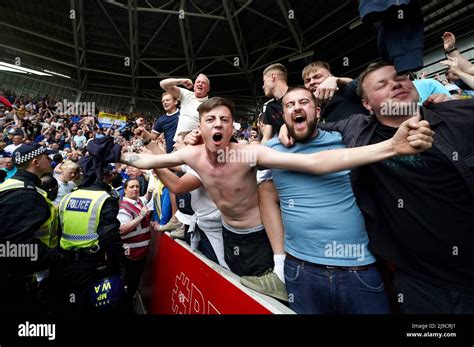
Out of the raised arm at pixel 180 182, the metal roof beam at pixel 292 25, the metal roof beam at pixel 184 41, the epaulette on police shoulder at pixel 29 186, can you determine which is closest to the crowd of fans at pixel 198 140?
the raised arm at pixel 180 182

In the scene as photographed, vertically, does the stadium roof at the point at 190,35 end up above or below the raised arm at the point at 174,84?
above

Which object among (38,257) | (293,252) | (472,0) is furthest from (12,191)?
(472,0)

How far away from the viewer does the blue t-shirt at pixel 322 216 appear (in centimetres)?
148

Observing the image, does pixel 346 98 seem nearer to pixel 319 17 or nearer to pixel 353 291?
pixel 353 291

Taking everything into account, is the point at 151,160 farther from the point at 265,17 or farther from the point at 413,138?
the point at 265,17

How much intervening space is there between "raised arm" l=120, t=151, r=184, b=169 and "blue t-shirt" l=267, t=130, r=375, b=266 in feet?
3.00

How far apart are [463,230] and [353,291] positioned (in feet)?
2.07

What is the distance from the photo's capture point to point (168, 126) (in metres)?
4.42

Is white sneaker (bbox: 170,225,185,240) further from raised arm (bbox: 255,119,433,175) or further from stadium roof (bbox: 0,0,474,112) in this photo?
stadium roof (bbox: 0,0,474,112)

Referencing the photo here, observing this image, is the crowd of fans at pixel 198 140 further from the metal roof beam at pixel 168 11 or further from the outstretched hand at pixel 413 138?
the metal roof beam at pixel 168 11

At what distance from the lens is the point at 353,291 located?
55.2 inches

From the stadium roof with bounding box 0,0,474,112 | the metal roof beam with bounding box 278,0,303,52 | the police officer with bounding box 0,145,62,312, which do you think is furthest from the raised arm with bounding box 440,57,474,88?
the metal roof beam with bounding box 278,0,303,52

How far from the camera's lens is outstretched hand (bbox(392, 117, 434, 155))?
1.14 metres

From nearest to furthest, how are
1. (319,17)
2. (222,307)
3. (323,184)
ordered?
(323,184), (222,307), (319,17)
